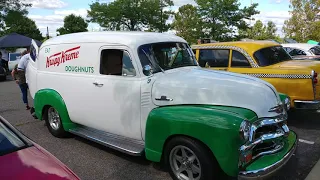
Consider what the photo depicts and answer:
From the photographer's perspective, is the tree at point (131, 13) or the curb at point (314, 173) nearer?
the curb at point (314, 173)

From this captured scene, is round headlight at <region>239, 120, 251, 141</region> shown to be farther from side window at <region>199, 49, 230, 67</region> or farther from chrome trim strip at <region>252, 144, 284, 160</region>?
side window at <region>199, 49, 230, 67</region>

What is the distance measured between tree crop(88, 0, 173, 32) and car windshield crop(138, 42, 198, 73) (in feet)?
118

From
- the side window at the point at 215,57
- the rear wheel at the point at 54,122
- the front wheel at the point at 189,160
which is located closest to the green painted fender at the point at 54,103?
the rear wheel at the point at 54,122

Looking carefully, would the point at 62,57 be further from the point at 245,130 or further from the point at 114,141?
the point at 245,130

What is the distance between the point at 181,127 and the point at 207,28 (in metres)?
29.8

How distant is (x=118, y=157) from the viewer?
4.98 m

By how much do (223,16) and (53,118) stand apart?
28.1m

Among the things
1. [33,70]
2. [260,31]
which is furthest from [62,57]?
[260,31]

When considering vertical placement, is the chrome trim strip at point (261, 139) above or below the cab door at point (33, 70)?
below

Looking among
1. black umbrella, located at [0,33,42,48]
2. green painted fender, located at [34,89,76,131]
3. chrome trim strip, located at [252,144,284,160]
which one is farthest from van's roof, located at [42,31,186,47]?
black umbrella, located at [0,33,42,48]

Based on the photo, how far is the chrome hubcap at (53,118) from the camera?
6.07 m

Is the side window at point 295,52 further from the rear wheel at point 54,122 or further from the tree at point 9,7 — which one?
the tree at point 9,7

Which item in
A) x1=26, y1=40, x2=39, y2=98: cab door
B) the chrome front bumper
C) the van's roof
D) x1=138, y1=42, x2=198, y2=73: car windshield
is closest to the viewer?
the chrome front bumper

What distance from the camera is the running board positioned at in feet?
14.4
